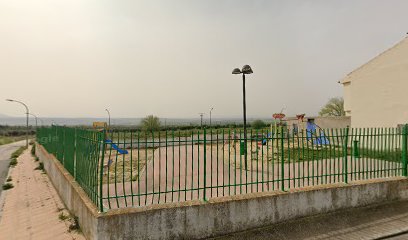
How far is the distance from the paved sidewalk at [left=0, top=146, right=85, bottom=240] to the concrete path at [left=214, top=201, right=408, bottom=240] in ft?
12.9

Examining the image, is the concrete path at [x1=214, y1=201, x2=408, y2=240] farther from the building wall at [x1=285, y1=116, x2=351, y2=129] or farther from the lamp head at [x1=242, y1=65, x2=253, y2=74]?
the building wall at [x1=285, y1=116, x2=351, y2=129]

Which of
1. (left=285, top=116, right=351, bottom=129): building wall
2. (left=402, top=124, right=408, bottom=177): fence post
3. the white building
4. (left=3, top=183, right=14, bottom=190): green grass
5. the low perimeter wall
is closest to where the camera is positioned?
the low perimeter wall

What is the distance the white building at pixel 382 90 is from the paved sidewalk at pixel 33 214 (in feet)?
61.1

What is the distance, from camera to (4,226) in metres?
7.12

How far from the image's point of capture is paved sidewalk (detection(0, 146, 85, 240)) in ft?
20.9

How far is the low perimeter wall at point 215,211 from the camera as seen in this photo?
16.4 feet

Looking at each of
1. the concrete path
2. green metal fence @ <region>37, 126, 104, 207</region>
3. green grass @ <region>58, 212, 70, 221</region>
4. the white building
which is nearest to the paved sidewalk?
green grass @ <region>58, 212, 70, 221</region>

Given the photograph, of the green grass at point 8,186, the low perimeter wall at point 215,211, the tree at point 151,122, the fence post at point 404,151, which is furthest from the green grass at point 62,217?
the tree at point 151,122

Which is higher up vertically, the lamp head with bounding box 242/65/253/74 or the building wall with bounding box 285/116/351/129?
the lamp head with bounding box 242/65/253/74

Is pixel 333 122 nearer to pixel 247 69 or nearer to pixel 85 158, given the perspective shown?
pixel 247 69

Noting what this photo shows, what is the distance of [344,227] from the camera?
243 inches

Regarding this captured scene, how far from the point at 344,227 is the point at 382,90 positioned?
15.3 metres

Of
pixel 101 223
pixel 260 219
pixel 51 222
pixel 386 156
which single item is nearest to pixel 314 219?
pixel 260 219

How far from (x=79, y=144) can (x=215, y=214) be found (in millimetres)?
4088
